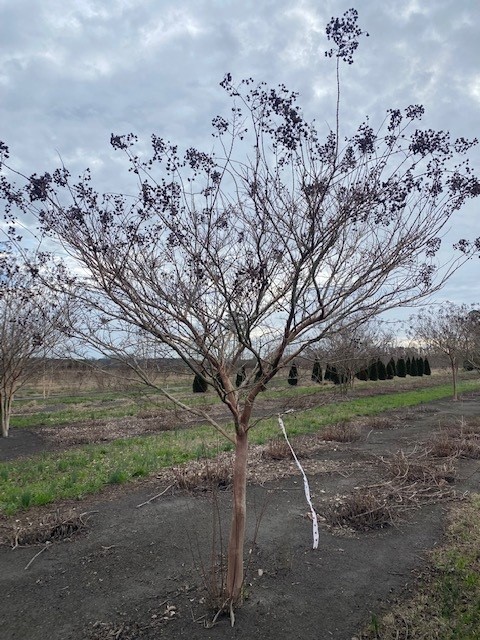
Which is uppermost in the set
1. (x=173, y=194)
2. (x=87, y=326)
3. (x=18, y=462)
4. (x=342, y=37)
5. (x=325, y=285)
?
(x=342, y=37)

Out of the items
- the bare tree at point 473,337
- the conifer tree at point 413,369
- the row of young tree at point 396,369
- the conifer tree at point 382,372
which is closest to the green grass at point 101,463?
the bare tree at point 473,337

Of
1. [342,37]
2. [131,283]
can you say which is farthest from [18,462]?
[342,37]

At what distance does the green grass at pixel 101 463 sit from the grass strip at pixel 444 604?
10.5ft

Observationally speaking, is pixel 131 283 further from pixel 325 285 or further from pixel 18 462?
pixel 18 462

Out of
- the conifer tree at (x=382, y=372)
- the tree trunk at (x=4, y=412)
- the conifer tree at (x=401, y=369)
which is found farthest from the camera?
the conifer tree at (x=401, y=369)

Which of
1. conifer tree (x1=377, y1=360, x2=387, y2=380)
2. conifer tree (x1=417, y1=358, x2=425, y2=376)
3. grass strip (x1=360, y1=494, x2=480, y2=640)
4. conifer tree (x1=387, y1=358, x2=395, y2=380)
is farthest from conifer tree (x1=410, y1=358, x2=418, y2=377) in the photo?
grass strip (x1=360, y1=494, x2=480, y2=640)

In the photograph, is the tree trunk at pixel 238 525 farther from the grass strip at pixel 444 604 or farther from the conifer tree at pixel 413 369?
the conifer tree at pixel 413 369

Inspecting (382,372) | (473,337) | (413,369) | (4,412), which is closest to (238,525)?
(4,412)

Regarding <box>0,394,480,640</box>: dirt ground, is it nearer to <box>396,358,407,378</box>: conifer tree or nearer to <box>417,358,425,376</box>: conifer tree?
<box>396,358,407,378</box>: conifer tree

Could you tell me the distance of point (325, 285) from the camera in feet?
10.4

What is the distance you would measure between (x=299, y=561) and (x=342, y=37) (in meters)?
4.26

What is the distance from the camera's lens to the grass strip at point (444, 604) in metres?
3.11

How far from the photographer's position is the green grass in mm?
6601

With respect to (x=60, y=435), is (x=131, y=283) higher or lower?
higher
